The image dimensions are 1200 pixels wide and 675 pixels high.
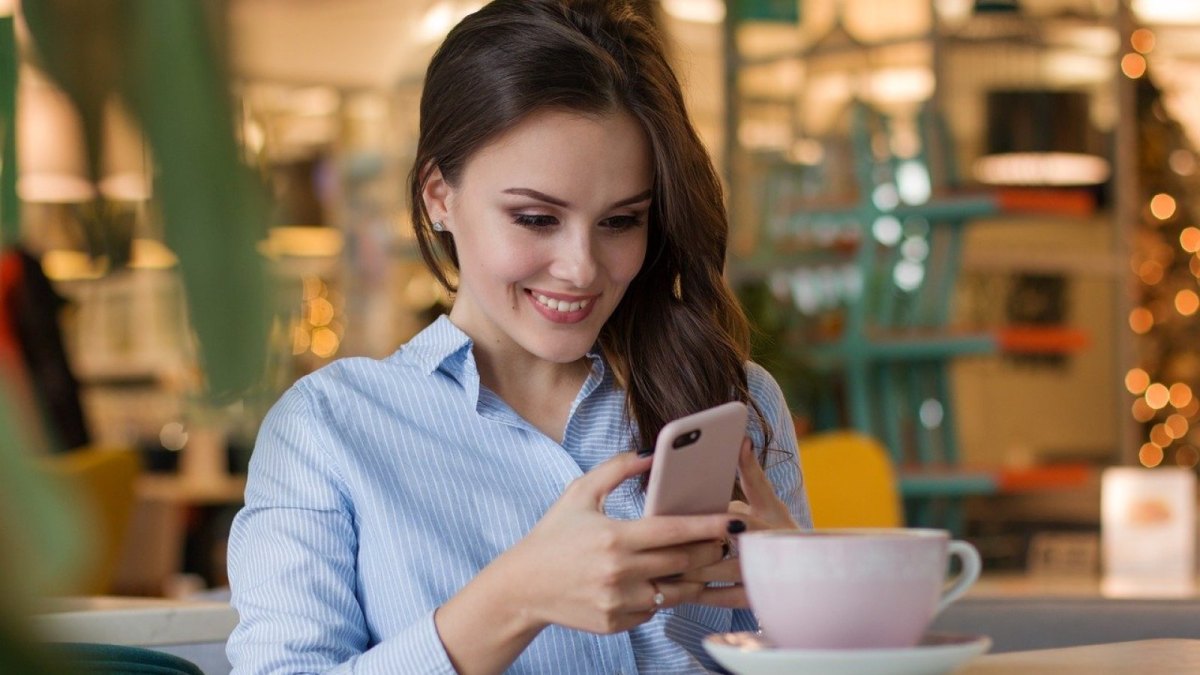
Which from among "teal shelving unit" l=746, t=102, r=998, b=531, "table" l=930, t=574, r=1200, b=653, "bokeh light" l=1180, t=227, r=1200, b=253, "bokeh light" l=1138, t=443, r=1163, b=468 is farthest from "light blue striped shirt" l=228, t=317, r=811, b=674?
"bokeh light" l=1180, t=227, r=1200, b=253

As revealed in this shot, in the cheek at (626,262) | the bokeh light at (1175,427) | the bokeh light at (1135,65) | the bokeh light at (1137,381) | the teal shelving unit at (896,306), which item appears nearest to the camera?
the cheek at (626,262)

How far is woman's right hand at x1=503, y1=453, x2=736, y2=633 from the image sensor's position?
2.66 feet

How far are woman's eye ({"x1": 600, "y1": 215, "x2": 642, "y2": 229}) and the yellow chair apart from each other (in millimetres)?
1167

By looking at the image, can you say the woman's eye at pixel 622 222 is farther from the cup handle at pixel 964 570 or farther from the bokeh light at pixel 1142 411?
the bokeh light at pixel 1142 411

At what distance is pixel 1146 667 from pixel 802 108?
4697 millimetres

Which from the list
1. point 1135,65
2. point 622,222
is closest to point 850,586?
point 622,222

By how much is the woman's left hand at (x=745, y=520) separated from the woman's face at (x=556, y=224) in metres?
0.24

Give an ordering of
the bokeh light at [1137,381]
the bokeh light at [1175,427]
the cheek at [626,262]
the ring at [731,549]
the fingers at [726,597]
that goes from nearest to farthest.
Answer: the fingers at [726,597], the ring at [731,549], the cheek at [626,262], the bokeh light at [1137,381], the bokeh light at [1175,427]

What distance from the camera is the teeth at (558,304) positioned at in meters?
1.20

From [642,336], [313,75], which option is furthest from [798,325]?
[313,75]

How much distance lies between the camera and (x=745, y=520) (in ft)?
2.77

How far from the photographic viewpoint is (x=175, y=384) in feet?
0.77

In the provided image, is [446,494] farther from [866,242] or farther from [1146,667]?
[866,242]

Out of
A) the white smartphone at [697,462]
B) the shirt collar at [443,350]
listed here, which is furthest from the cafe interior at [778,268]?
the white smartphone at [697,462]
